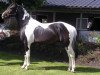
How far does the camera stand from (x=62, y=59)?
19406 mm

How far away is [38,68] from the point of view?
1596cm

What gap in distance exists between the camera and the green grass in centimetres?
1483

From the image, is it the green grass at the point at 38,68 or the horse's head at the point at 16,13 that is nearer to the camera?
the green grass at the point at 38,68

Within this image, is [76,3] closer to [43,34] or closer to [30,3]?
[30,3]

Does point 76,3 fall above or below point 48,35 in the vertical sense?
above

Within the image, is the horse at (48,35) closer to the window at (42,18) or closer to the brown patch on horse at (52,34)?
the brown patch on horse at (52,34)

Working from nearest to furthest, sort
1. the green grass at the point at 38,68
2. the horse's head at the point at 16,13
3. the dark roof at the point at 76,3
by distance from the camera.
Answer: the green grass at the point at 38,68 < the horse's head at the point at 16,13 < the dark roof at the point at 76,3

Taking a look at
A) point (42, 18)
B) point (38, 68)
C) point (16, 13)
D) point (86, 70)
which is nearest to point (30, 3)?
point (16, 13)

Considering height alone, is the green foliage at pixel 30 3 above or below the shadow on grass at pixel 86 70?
above

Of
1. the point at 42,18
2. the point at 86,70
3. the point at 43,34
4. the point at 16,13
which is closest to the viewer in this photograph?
the point at 43,34

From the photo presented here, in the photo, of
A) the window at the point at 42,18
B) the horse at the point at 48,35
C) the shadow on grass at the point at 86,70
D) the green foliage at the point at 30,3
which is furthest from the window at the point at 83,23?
the horse at the point at 48,35

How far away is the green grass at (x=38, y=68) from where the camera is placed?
14828mm

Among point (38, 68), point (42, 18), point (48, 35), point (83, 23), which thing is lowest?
point (38, 68)

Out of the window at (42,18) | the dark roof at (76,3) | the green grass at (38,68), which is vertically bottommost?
the green grass at (38,68)
